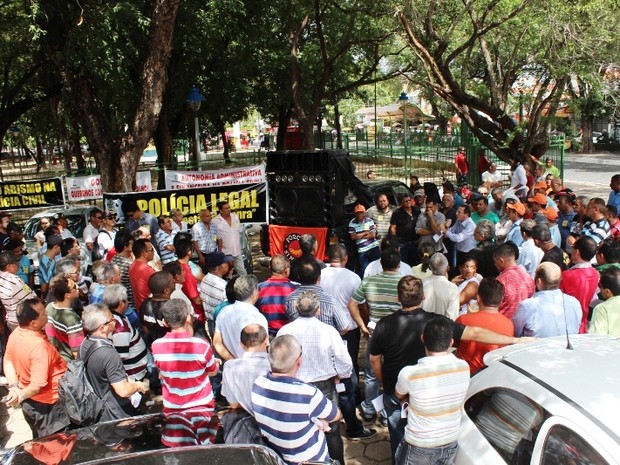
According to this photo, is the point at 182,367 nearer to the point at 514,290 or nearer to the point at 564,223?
the point at 514,290

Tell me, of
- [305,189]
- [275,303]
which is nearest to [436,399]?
[275,303]

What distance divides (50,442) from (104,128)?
310 inches

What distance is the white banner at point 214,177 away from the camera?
11547mm

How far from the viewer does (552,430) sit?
2.82 m

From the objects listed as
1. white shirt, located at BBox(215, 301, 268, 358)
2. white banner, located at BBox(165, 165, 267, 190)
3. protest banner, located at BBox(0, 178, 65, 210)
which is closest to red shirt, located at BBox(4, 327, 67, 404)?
white shirt, located at BBox(215, 301, 268, 358)

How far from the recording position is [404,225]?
894 centimetres

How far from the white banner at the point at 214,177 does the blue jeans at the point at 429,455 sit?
8.42 meters

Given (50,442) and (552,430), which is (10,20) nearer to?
(50,442)

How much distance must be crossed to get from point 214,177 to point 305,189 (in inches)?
114

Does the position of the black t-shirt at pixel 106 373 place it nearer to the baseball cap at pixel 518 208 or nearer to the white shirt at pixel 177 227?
the white shirt at pixel 177 227

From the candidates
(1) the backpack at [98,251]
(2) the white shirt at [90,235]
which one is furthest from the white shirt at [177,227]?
(2) the white shirt at [90,235]

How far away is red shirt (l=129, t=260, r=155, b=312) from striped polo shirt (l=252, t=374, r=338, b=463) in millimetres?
3099

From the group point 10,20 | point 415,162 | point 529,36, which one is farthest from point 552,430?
point 415,162

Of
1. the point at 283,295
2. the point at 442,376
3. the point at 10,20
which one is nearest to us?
the point at 442,376
